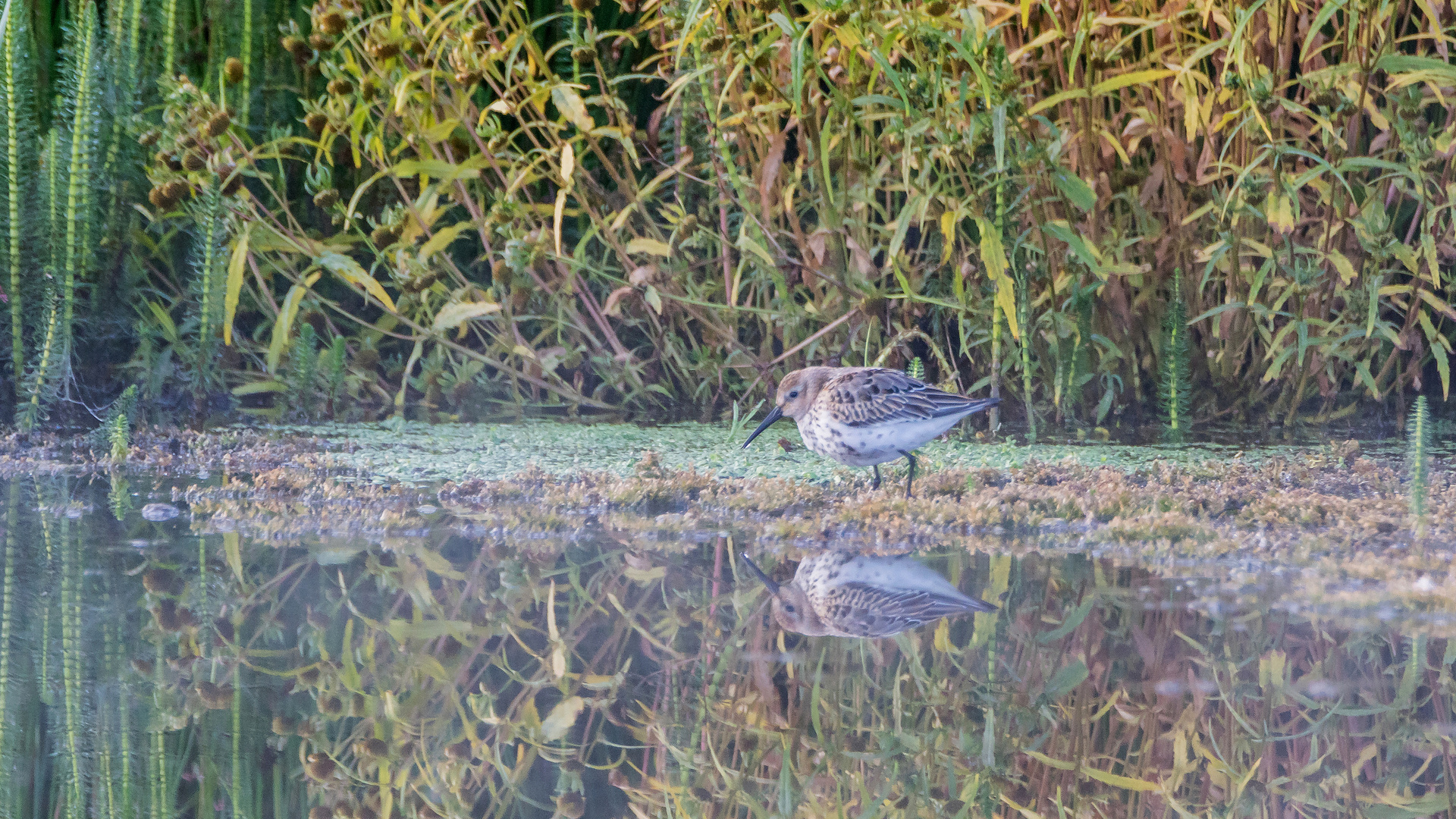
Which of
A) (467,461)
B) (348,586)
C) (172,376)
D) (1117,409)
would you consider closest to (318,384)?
(172,376)

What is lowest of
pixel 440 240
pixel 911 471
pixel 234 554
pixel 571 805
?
pixel 571 805

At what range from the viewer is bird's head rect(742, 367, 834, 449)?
10.5 ft

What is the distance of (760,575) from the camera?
2.37m

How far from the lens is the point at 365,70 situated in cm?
394

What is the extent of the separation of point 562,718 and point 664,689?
6.7 inches

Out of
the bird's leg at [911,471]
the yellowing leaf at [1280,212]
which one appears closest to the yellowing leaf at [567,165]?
the bird's leg at [911,471]

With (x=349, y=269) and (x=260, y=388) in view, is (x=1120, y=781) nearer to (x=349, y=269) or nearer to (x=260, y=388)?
(x=349, y=269)

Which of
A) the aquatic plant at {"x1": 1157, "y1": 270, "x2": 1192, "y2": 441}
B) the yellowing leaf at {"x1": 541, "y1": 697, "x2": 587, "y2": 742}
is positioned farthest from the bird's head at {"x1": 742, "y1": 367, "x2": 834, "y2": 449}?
the yellowing leaf at {"x1": 541, "y1": 697, "x2": 587, "y2": 742}

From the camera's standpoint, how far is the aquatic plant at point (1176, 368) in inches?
135

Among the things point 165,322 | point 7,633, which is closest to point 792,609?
point 7,633

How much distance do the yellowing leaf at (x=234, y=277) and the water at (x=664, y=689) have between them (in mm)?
1222

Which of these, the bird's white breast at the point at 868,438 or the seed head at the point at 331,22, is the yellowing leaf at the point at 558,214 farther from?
the bird's white breast at the point at 868,438

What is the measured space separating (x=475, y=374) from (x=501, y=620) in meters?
2.09

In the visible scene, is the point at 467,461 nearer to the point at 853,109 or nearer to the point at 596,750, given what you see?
the point at 853,109
